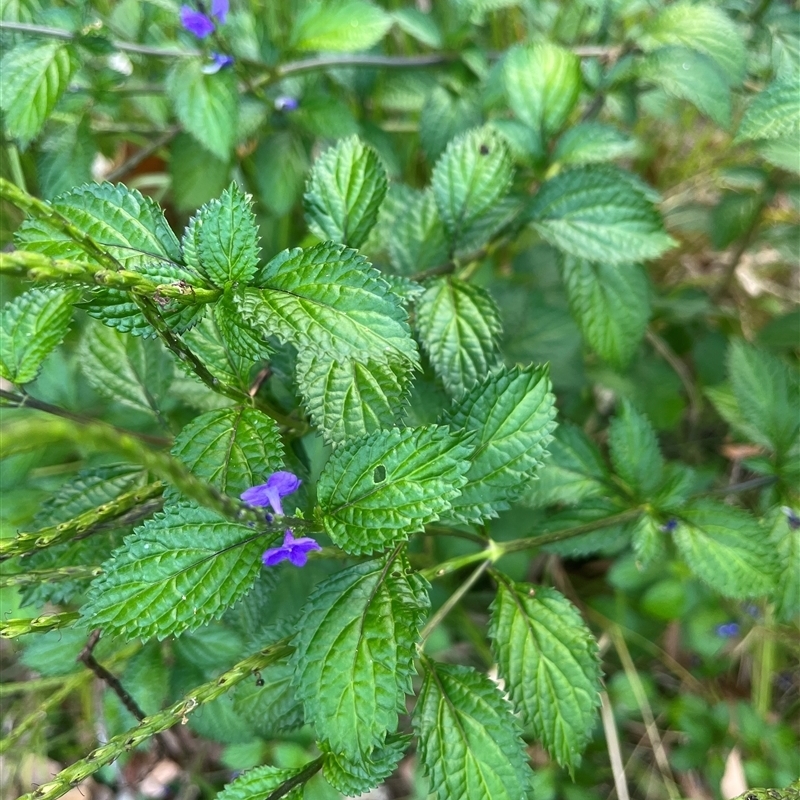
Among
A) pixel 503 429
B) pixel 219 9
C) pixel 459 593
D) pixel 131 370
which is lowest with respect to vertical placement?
pixel 459 593

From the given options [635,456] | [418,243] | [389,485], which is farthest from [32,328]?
[635,456]

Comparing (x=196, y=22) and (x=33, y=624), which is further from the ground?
(x=196, y=22)

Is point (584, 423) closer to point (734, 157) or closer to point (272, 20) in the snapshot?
point (734, 157)

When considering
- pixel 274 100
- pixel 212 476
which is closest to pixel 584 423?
pixel 274 100

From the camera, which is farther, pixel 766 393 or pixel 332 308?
pixel 766 393

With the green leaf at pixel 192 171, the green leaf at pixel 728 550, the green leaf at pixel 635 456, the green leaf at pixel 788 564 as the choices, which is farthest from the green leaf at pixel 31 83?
the green leaf at pixel 788 564

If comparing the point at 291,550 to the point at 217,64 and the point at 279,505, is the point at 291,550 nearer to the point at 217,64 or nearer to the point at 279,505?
the point at 279,505
